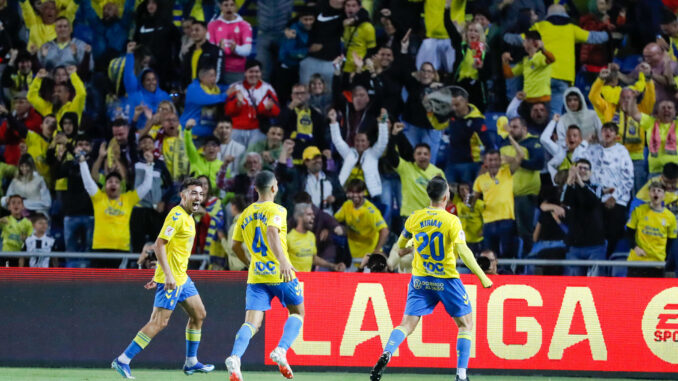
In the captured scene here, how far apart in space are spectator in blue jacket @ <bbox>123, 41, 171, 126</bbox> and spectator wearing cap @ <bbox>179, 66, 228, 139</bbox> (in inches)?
16.5

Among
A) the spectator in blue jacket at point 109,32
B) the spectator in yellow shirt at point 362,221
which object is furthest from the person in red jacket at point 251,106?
the spectator in blue jacket at point 109,32

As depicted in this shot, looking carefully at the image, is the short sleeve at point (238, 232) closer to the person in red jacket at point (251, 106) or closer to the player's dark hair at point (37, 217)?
the person in red jacket at point (251, 106)

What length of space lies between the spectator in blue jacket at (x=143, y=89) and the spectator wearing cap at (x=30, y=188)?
1.77m

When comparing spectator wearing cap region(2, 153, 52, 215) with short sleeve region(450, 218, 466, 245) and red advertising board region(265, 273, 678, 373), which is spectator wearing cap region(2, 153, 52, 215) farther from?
short sleeve region(450, 218, 466, 245)

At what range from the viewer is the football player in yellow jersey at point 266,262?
8266mm

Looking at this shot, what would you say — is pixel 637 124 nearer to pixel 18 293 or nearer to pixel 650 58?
pixel 650 58

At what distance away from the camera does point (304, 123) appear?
45.9 feet

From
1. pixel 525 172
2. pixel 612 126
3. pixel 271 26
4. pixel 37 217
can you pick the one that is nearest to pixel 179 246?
pixel 37 217

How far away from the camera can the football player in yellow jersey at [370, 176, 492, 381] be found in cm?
855

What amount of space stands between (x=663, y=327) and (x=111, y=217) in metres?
7.61

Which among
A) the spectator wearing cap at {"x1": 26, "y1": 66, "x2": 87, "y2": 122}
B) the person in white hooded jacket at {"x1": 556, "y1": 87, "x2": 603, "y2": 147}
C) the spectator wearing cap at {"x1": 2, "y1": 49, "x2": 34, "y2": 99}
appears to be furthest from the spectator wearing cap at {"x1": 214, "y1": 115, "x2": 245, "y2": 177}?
the person in white hooded jacket at {"x1": 556, "y1": 87, "x2": 603, "y2": 147}

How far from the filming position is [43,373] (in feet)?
33.1

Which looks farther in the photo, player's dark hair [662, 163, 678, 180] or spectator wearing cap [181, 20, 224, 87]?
spectator wearing cap [181, 20, 224, 87]

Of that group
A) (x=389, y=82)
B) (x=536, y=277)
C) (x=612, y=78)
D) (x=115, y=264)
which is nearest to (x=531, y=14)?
(x=612, y=78)
